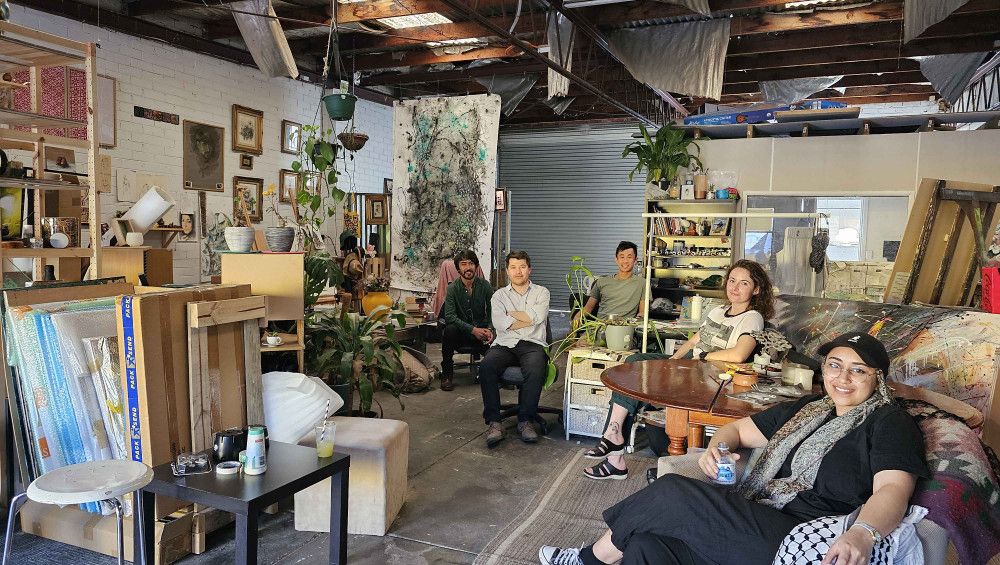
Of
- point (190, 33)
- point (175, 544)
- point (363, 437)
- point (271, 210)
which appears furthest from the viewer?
point (271, 210)

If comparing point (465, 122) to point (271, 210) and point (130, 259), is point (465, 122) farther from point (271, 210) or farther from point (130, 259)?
point (130, 259)

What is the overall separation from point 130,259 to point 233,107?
2197 mm

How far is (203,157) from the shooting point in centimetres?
675

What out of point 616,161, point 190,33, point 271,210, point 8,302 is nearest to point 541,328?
point 8,302

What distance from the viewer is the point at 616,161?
37.0ft

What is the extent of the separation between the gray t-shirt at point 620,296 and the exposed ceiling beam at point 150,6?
12.8ft

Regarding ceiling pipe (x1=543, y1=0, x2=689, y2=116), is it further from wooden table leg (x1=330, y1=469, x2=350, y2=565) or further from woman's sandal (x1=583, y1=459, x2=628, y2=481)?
A: wooden table leg (x1=330, y1=469, x2=350, y2=565)

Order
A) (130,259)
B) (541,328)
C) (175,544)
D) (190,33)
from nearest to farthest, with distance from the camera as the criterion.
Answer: (175,544)
(541,328)
(130,259)
(190,33)

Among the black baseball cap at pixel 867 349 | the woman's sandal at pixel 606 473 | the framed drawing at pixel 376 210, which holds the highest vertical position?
the framed drawing at pixel 376 210

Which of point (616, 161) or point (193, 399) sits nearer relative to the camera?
point (193, 399)

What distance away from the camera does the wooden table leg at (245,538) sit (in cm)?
211

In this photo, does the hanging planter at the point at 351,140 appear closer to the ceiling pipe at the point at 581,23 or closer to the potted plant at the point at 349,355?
the ceiling pipe at the point at 581,23

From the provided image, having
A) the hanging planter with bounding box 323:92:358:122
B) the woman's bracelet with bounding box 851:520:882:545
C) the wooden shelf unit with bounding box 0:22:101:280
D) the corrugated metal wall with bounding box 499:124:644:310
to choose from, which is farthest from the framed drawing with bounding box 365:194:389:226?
the woman's bracelet with bounding box 851:520:882:545

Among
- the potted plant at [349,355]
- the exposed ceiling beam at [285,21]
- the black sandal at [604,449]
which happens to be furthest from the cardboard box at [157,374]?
the exposed ceiling beam at [285,21]
